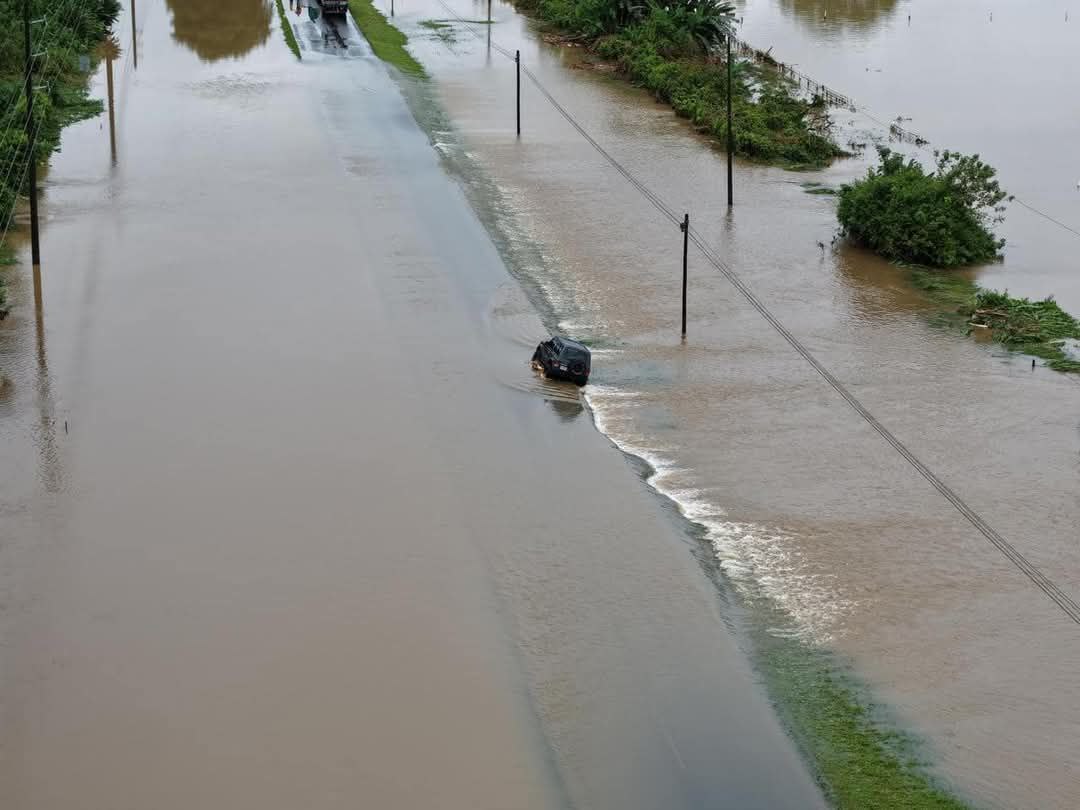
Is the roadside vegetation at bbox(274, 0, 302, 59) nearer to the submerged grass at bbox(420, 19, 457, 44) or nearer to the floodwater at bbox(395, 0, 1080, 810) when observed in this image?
the submerged grass at bbox(420, 19, 457, 44)

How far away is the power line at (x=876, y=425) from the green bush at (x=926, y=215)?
15.6ft

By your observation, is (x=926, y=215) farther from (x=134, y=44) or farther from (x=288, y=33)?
(x=134, y=44)

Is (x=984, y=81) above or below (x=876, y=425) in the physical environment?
above

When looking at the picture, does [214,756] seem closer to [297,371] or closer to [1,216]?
[297,371]

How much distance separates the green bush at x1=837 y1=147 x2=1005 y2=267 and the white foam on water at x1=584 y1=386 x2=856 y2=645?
15706 millimetres

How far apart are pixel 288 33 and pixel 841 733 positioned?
208ft

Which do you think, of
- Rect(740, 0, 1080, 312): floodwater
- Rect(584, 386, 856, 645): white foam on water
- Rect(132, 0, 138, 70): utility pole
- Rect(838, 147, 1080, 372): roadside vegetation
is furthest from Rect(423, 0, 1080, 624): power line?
Rect(132, 0, 138, 70): utility pole

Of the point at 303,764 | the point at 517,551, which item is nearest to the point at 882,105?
the point at 517,551

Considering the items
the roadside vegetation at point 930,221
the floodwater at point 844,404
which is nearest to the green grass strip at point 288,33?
the floodwater at point 844,404

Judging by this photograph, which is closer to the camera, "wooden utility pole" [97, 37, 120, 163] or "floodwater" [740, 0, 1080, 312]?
"floodwater" [740, 0, 1080, 312]

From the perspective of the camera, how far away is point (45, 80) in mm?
63156

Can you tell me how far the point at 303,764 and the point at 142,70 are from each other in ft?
176

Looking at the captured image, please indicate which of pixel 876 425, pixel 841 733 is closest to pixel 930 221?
pixel 876 425

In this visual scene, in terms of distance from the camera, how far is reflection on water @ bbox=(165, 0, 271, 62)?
250 feet
